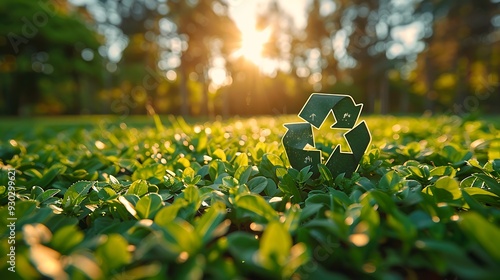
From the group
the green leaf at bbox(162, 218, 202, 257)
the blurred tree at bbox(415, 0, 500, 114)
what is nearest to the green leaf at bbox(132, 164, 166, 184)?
the green leaf at bbox(162, 218, 202, 257)

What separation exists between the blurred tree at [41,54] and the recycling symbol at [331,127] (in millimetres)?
21050

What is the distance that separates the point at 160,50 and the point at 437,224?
2685cm

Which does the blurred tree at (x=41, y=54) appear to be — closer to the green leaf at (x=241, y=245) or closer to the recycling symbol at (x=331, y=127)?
the recycling symbol at (x=331, y=127)

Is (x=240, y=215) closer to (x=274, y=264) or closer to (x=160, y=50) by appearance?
(x=274, y=264)

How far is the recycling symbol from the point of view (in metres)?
1.29

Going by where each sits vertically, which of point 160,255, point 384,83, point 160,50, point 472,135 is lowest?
point 384,83

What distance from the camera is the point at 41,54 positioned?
73.9 ft

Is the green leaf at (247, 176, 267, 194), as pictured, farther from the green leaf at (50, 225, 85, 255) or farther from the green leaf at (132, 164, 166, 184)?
the green leaf at (50, 225, 85, 255)

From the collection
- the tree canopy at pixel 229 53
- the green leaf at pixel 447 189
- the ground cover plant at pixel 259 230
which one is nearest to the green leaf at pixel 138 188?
the ground cover plant at pixel 259 230

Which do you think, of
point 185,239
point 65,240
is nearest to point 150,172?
point 65,240

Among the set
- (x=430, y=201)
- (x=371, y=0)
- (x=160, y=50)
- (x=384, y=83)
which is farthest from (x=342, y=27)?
(x=430, y=201)

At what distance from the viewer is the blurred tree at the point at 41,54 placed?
19.1m

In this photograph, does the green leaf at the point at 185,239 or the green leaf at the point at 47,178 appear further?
the green leaf at the point at 47,178

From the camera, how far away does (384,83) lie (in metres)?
28.9
